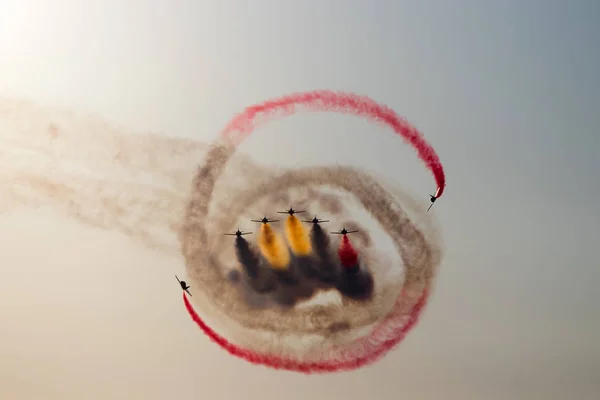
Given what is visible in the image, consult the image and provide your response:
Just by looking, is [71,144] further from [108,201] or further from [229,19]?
[229,19]

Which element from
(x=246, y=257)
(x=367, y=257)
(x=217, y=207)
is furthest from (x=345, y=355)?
(x=217, y=207)

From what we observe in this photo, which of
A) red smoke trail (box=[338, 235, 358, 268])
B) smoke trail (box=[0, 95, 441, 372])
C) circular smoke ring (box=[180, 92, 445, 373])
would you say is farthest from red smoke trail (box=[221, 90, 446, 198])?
red smoke trail (box=[338, 235, 358, 268])

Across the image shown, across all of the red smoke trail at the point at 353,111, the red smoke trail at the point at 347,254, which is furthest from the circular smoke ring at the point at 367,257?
the red smoke trail at the point at 347,254

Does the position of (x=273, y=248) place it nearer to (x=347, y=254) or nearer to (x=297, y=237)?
(x=297, y=237)

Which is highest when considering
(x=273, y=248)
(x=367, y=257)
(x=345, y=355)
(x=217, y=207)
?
(x=217, y=207)

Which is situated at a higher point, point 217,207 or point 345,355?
point 217,207

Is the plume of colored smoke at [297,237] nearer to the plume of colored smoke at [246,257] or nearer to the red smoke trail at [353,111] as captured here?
the plume of colored smoke at [246,257]

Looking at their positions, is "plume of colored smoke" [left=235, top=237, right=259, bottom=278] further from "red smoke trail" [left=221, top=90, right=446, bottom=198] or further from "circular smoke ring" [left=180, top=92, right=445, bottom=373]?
"red smoke trail" [left=221, top=90, right=446, bottom=198]
